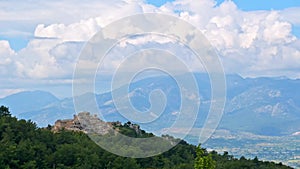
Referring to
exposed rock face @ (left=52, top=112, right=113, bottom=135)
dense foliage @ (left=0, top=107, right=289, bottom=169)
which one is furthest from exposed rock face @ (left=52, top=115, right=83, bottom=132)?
dense foliage @ (left=0, top=107, right=289, bottom=169)

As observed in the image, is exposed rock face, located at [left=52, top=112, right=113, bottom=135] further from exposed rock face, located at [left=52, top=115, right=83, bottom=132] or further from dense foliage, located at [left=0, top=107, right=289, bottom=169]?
dense foliage, located at [left=0, top=107, right=289, bottom=169]

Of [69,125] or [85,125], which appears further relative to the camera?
[69,125]

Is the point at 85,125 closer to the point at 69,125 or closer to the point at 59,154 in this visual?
the point at 69,125

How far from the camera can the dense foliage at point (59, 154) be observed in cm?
6391

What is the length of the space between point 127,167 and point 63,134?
1286cm

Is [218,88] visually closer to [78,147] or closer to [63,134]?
[78,147]

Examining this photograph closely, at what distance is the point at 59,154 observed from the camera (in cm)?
6644

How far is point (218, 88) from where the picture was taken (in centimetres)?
3538

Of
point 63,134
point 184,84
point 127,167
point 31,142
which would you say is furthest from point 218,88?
point 63,134

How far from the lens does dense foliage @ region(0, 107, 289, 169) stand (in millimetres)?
63906

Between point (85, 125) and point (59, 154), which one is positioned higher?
point (85, 125)

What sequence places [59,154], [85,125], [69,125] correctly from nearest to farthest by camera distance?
1. [59,154]
2. [85,125]
3. [69,125]

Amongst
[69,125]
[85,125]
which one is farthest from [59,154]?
[69,125]

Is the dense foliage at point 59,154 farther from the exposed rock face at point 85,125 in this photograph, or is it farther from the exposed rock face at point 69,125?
the exposed rock face at point 69,125
